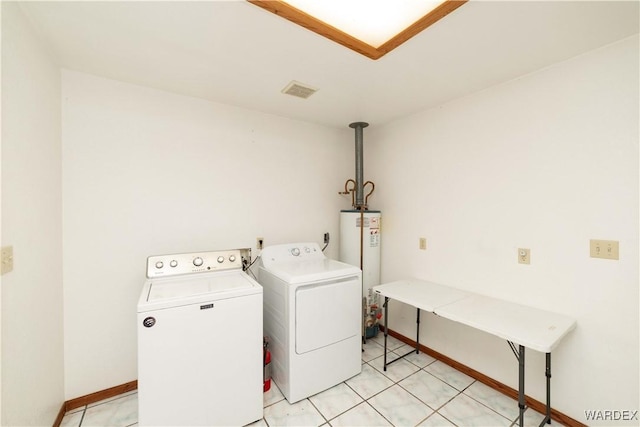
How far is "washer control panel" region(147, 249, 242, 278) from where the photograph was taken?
1.93 metres

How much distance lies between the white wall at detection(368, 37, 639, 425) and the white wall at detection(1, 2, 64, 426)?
275cm

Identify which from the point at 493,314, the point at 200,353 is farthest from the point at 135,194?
the point at 493,314

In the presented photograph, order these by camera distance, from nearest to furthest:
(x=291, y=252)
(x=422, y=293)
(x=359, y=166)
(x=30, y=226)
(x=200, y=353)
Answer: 1. (x=30, y=226)
2. (x=200, y=353)
3. (x=422, y=293)
4. (x=291, y=252)
5. (x=359, y=166)

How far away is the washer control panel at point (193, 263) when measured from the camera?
76.1 inches

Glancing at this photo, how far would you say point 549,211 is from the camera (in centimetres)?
179

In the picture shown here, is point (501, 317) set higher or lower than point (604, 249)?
lower

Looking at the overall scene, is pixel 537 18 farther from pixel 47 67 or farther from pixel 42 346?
pixel 42 346

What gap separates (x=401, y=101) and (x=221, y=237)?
198cm

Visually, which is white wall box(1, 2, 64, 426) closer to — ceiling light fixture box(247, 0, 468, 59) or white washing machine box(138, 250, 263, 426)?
white washing machine box(138, 250, 263, 426)

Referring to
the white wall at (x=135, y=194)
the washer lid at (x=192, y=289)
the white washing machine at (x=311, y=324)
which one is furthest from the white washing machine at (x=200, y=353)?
the white wall at (x=135, y=194)

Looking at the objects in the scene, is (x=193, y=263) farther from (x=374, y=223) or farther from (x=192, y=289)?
(x=374, y=223)

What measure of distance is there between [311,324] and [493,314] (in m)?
1.23

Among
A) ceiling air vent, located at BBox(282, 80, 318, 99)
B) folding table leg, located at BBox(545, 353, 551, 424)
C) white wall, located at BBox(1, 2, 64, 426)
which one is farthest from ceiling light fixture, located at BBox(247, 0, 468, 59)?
folding table leg, located at BBox(545, 353, 551, 424)

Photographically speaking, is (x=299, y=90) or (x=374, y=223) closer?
(x=299, y=90)
